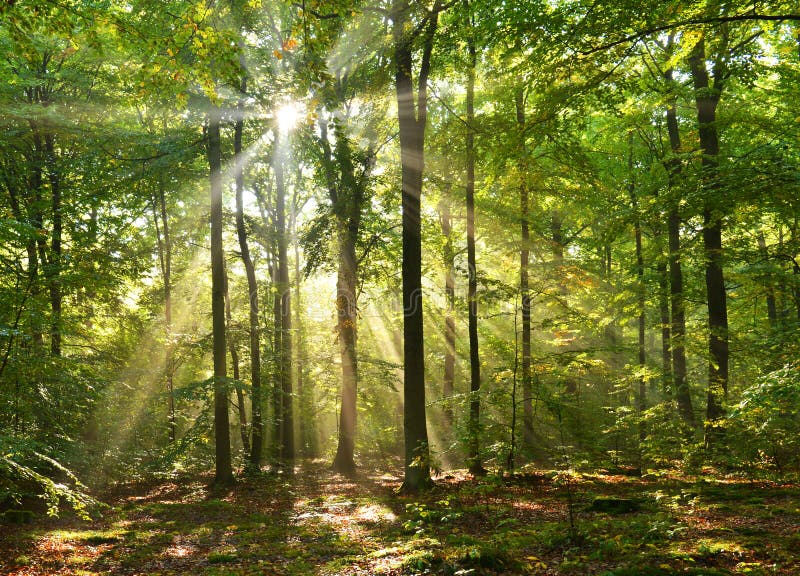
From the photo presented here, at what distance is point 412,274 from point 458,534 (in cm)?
541

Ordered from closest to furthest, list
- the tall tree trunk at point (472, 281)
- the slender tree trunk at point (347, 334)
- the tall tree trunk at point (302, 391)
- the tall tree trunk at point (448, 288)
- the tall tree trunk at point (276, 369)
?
the tall tree trunk at point (472, 281) < the slender tree trunk at point (347, 334) < the tall tree trunk at point (448, 288) < the tall tree trunk at point (276, 369) < the tall tree trunk at point (302, 391)

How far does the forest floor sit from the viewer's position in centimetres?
541

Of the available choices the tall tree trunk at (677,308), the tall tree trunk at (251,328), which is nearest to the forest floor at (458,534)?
the tall tree trunk at (677,308)

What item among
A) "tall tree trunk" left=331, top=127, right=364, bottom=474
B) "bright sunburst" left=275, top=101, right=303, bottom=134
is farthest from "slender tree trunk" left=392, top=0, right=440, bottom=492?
"tall tree trunk" left=331, top=127, right=364, bottom=474

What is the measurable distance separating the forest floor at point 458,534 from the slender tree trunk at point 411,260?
1.09 meters

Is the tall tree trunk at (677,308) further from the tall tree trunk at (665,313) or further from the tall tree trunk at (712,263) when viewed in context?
the tall tree trunk at (712,263)

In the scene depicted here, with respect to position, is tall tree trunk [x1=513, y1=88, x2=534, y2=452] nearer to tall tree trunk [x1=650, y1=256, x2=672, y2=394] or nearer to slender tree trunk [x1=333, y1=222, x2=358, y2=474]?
tall tree trunk [x1=650, y1=256, x2=672, y2=394]

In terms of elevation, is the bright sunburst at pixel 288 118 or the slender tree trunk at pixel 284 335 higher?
the bright sunburst at pixel 288 118

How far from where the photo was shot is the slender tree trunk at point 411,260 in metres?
10.7

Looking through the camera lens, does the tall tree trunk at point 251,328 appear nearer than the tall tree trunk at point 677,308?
No

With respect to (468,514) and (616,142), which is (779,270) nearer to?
(468,514)

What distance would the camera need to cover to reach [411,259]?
1114 cm

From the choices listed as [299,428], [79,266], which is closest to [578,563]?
[79,266]

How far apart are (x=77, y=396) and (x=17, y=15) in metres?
8.71
